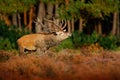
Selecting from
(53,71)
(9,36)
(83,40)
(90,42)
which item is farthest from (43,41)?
(9,36)

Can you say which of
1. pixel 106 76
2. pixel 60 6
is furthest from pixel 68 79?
pixel 60 6

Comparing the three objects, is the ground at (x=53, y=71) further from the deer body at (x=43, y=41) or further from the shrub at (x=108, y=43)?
the shrub at (x=108, y=43)

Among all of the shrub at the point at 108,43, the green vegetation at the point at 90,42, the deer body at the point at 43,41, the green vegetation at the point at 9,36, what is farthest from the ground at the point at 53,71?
the shrub at the point at 108,43

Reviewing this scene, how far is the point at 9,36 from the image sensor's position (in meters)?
25.4

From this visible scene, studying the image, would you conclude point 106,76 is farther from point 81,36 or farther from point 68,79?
point 81,36

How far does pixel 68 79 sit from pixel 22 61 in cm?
359

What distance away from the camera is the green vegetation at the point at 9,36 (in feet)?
76.1

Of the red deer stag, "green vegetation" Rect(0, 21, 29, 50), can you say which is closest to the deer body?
the red deer stag

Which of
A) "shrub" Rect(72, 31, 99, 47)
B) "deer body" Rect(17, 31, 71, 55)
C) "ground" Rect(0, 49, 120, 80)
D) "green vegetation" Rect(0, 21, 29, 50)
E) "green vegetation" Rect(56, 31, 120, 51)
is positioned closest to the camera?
"ground" Rect(0, 49, 120, 80)

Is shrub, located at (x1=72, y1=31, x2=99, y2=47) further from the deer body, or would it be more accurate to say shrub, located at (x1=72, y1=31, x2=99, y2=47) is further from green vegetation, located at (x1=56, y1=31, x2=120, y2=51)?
the deer body

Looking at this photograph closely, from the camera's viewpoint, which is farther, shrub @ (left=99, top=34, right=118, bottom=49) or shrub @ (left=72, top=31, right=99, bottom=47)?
shrub @ (left=72, top=31, right=99, bottom=47)

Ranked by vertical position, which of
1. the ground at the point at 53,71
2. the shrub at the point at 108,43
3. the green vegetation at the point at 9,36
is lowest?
the shrub at the point at 108,43

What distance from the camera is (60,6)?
27.7m

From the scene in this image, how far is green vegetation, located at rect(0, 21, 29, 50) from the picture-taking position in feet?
76.1
